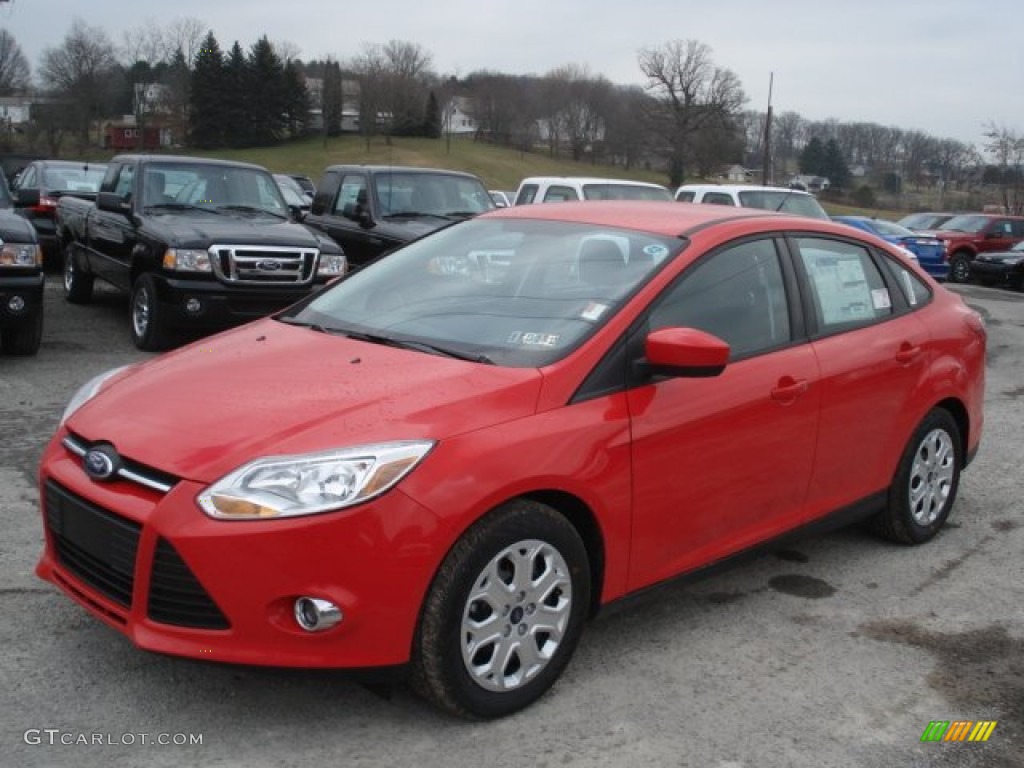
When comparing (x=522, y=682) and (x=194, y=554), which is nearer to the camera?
(x=194, y=554)

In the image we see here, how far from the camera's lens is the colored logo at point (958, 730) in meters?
3.32

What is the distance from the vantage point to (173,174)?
1036 centimetres

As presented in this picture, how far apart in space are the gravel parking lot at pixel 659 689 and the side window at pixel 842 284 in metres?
0.61

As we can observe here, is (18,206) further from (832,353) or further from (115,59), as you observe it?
(115,59)

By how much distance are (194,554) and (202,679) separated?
728 mm

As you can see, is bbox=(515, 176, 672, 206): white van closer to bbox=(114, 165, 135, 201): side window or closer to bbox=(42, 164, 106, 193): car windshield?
bbox=(114, 165, 135, 201): side window

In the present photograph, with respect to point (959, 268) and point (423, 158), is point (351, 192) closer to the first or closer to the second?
point (959, 268)

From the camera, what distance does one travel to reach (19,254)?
27.0ft

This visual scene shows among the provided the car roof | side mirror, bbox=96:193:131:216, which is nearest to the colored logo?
the car roof

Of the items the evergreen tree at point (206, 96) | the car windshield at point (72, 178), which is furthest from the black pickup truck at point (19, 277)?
the evergreen tree at point (206, 96)

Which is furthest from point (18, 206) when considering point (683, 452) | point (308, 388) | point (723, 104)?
point (723, 104)

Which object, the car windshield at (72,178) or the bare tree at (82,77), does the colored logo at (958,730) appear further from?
the bare tree at (82,77)

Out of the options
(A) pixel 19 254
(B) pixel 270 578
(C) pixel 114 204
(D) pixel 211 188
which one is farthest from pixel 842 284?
(C) pixel 114 204

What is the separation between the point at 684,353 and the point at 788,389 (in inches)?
33.3
